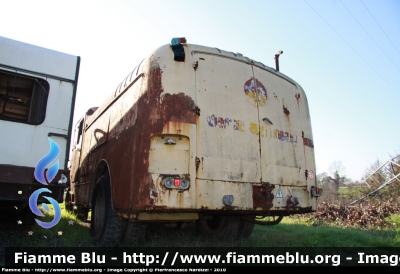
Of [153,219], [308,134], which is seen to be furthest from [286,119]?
[153,219]

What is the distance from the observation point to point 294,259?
4.14 m

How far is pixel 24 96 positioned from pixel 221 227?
411cm

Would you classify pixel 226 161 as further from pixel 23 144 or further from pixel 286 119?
pixel 23 144

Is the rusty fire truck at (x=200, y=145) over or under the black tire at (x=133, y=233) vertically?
over

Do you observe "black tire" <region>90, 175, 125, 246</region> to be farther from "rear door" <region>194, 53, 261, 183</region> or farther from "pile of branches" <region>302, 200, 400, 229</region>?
"pile of branches" <region>302, 200, 400, 229</region>

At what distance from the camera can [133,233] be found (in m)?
4.29

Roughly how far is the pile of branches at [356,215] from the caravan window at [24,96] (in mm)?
8312

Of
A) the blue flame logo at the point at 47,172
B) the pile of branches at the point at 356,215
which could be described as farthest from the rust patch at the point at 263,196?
the pile of branches at the point at 356,215

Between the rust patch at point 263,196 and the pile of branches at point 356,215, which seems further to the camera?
the pile of branches at point 356,215

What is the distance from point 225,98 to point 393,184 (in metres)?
12.0

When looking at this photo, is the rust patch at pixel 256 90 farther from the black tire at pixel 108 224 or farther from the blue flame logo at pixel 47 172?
the blue flame logo at pixel 47 172

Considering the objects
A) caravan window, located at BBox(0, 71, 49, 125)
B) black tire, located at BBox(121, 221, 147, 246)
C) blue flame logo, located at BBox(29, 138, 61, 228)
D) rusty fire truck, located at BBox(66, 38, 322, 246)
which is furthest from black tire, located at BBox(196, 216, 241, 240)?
caravan window, located at BBox(0, 71, 49, 125)

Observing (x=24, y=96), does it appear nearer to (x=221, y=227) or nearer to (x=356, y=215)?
(x=221, y=227)

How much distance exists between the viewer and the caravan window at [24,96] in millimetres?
4863
